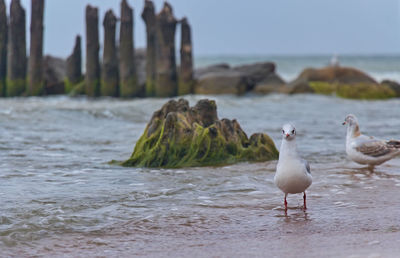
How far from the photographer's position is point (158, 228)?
5188 mm

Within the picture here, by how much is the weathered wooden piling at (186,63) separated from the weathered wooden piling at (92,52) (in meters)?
3.16

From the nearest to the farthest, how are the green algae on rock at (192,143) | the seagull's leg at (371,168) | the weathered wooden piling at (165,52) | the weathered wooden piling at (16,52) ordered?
1. the seagull's leg at (371,168)
2. the green algae on rock at (192,143)
3. the weathered wooden piling at (16,52)
4. the weathered wooden piling at (165,52)

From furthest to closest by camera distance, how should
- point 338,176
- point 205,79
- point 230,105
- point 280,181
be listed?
point 205,79
point 230,105
point 338,176
point 280,181

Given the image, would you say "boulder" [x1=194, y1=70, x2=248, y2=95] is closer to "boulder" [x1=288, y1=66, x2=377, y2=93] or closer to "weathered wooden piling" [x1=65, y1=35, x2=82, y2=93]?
"boulder" [x1=288, y1=66, x2=377, y2=93]

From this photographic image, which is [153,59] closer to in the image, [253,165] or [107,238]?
[253,165]

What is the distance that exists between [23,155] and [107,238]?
191 inches

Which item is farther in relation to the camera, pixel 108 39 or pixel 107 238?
pixel 108 39

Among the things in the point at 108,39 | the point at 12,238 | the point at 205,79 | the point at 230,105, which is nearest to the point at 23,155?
the point at 12,238

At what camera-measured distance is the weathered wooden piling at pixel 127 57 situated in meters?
21.7

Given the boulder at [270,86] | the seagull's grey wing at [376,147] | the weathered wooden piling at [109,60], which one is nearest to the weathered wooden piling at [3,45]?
the weathered wooden piling at [109,60]

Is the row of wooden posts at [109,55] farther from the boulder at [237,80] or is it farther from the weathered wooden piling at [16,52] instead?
the boulder at [237,80]

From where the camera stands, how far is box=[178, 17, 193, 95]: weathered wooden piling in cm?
2323

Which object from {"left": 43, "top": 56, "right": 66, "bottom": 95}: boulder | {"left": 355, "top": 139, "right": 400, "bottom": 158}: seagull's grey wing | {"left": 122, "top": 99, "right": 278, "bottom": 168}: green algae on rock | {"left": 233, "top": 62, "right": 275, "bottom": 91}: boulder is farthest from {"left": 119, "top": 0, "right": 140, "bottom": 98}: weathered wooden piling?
{"left": 355, "top": 139, "right": 400, "bottom": 158}: seagull's grey wing

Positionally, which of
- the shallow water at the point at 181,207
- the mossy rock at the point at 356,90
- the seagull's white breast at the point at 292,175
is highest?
the mossy rock at the point at 356,90
